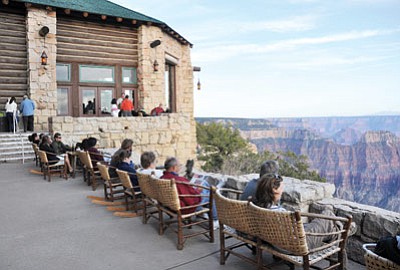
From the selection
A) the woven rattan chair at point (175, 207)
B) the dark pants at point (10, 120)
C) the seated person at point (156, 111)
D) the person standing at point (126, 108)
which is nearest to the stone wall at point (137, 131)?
the seated person at point (156, 111)

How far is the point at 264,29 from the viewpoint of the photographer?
144 ft

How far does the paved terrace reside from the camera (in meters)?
3.44

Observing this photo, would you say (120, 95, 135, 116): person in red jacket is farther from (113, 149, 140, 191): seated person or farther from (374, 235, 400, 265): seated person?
(374, 235, 400, 265): seated person

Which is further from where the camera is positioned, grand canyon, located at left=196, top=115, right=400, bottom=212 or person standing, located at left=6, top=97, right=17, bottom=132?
grand canyon, located at left=196, top=115, right=400, bottom=212

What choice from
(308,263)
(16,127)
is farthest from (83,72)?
(308,263)

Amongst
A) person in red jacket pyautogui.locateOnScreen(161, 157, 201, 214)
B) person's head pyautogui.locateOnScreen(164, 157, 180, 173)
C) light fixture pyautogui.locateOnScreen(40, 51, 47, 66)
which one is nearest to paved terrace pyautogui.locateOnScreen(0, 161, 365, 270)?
person in red jacket pyautogui.locateOnScreen(161, 157, 201, 214)

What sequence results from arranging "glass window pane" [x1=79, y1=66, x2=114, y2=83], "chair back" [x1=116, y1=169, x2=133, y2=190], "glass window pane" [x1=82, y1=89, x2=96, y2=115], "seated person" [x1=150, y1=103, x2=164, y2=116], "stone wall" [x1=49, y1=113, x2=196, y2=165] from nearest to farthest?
"chair back" [x1=116, y1=169, x2=133, y2=190], "stone wall" [x1=49, y1=113, x2=196, y2=165], "seated person" [x1=150, y1=103, x2=164, y2=116], "glass window pane" [x1=79, y1=66, x2=114, y2=83], "glass window pane" [x1=82, y1=89, x2=96, y2=115]

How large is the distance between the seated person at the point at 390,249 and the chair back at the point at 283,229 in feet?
1.82

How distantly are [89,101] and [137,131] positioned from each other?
4343mm

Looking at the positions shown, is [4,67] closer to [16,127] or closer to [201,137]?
[16,127]

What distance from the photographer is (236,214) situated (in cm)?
316

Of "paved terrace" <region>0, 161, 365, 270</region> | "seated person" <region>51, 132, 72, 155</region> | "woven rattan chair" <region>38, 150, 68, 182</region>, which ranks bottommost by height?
"paved terrace" <region>0, 161, 365, 270</region>

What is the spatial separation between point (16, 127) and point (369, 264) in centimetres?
1293

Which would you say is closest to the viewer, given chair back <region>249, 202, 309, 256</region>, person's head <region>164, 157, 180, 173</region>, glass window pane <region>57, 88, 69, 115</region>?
chair back <region>249, 202, 309, 256</region>
